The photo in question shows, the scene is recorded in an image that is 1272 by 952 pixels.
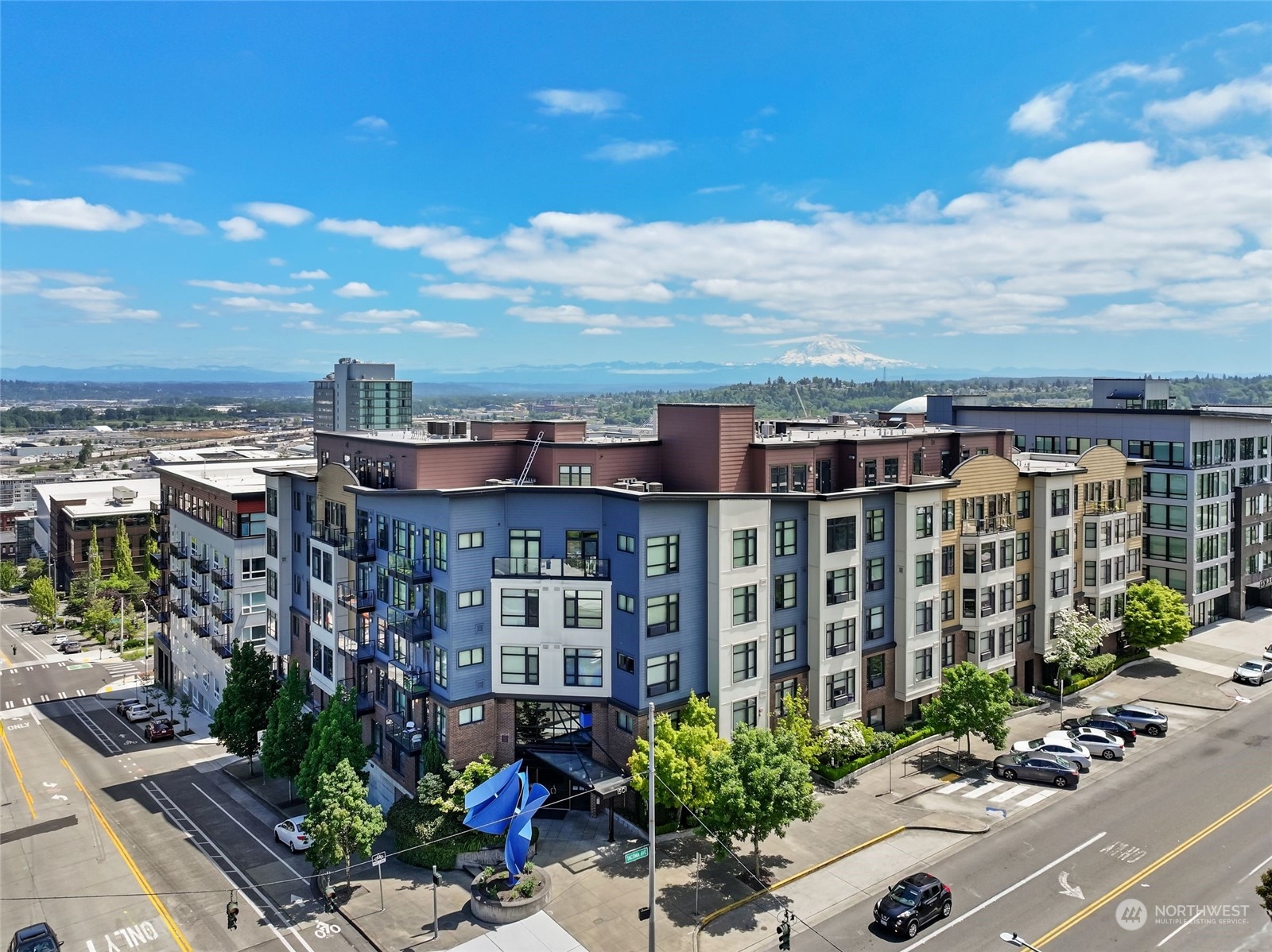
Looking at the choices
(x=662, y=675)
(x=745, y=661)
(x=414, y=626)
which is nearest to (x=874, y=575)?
(x=745, y=661)

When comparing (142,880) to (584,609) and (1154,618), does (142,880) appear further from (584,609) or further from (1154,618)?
(1154,618)

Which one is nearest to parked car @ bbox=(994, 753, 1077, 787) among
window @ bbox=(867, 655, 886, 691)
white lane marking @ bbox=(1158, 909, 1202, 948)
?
window @ bbox=(867, 655, 886, 691)

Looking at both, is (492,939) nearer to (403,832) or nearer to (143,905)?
(403,832)

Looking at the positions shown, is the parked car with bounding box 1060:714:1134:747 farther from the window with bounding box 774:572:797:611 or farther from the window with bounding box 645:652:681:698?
the window with bounding box 645:652:681:698

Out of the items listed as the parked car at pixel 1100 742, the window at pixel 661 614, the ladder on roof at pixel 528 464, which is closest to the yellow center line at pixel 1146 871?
the parked car at pixel 1100 742

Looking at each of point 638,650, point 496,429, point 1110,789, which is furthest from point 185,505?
point 1110,789

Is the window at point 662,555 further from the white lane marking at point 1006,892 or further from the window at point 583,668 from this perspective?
the white lane marking at point 1006,892
